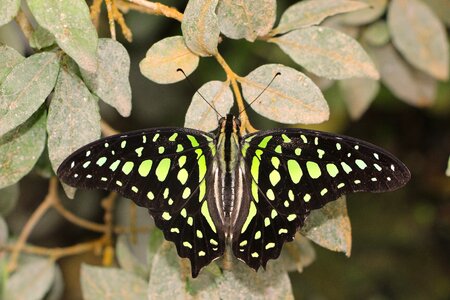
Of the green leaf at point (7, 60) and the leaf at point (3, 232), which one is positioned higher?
the green leaf at point (7, 60)

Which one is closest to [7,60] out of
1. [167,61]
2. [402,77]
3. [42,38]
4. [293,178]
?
[42,38]

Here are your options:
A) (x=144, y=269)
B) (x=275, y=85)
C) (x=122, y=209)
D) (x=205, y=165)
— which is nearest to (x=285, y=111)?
(x=275, y=85)

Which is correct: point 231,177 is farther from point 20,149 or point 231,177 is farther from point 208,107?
point 20,149

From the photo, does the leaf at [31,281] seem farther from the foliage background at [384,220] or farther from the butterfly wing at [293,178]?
the foliage background at [384,220]

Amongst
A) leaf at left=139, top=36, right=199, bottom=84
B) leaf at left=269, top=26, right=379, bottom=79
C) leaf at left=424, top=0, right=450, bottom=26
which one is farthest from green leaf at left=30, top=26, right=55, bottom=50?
leaf at left=424, top=0, right=450, bottom=26

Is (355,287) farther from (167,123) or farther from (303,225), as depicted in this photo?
(303,225)

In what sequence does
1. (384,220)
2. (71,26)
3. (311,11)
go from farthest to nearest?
1. (384,220)
2. (311,11)
3. (71,26)

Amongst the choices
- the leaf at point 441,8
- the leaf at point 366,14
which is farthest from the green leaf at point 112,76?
the leaf at point 441,8
